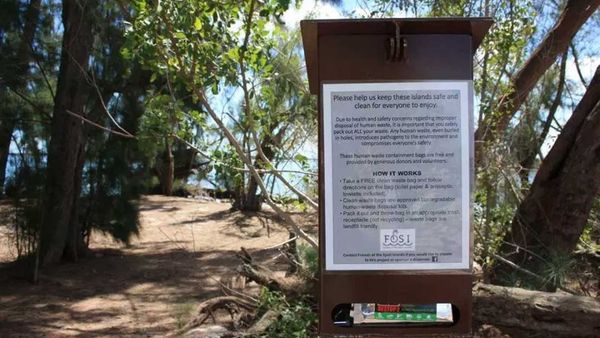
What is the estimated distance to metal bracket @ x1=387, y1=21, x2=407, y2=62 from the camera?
9.61ft

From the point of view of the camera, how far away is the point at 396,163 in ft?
9.67

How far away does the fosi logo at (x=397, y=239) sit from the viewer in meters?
2.94

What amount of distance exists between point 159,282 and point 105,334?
9.57 ft

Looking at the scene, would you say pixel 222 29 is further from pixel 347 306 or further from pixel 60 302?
pixel 60 302

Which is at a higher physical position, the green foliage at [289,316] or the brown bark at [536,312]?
the brown bark at [536,312]

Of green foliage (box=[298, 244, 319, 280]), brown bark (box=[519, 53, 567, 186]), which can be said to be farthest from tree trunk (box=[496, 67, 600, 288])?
green foliage (box=[298, 244, 319, 280])

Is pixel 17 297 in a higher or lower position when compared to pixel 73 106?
lower

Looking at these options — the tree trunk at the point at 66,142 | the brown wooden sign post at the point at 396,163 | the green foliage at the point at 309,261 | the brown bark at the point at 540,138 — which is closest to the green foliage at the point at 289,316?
the green foliage at the point at 309,261

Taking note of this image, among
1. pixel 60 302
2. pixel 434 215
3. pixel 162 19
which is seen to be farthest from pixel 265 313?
pixel 60 302

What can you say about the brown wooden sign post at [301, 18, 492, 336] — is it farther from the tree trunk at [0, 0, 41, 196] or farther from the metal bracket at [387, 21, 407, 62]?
the tree trunk at [0, 0, 41, 196]

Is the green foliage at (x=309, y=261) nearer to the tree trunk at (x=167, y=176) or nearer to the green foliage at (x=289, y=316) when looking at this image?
the green foliage at (x=289, y=316)

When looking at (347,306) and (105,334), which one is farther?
(105,334)

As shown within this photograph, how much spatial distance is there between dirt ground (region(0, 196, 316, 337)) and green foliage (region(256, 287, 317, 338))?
54.2 inches

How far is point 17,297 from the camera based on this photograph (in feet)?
31.3
